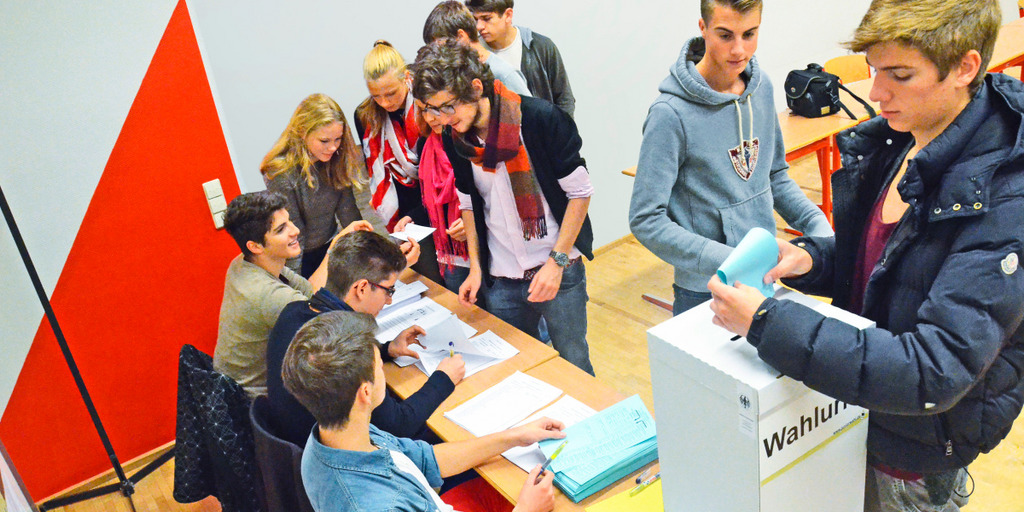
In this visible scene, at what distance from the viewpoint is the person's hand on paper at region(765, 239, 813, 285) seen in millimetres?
1355

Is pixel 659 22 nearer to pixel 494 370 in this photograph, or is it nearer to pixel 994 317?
pixel 494 370

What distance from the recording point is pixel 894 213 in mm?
1271

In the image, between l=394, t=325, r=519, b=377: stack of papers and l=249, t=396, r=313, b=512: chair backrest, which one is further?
l=394, t=325, r=519, b=377: stack of papers

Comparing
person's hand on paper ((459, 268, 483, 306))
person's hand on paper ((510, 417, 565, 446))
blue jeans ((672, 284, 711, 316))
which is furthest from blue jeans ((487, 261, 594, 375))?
person's hand on paper ((510, 417, 565, 446))

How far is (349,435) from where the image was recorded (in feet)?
5.53

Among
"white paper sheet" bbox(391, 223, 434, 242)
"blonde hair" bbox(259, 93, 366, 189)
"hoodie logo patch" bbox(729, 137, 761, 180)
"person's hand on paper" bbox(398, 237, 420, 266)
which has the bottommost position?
"person's hand on paper" bbox(398, 237, 420, 266)

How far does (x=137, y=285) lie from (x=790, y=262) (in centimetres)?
298

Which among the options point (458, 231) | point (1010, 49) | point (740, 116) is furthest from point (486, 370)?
point (1010, 49)

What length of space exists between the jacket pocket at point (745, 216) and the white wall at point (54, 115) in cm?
252

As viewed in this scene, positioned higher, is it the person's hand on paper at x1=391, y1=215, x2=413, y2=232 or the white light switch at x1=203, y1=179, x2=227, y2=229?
the white light switch at x1=203, y1=179, x2=227, y2=229

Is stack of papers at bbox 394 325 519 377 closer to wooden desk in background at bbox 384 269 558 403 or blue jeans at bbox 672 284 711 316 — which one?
wooden desk in background at bbox 384 269 558 403

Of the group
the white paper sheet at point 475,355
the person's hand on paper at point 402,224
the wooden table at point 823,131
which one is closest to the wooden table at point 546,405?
the white paper sheet at point 475,355

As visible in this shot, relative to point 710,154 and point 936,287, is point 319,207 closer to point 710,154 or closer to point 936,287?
point 710,154

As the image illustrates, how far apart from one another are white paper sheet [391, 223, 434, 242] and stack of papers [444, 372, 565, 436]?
88cm
